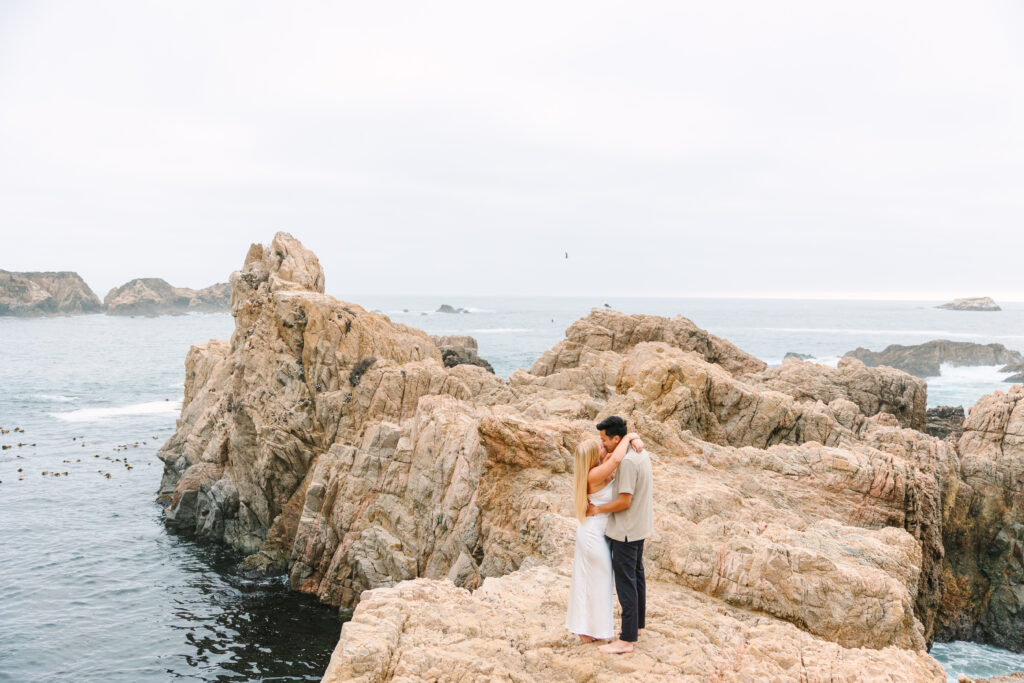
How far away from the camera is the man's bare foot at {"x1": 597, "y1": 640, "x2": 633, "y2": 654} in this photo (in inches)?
311

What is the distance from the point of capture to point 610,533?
26.7 ft

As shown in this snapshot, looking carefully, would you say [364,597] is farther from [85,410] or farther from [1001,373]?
[1001,373]

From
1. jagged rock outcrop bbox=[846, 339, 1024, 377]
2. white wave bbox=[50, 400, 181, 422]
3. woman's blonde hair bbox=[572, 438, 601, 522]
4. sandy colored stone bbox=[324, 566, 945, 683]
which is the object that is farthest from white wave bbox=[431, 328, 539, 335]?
woman's blonde hair bbox=[572, 438, 601, 522]

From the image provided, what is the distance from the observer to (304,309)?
33.1 metres

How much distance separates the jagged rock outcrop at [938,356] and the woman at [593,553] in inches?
3897

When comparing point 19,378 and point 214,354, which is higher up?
point 214,354

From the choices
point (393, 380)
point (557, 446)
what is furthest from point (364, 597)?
point (393, 380)

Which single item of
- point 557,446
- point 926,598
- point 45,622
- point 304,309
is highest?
point 304,309

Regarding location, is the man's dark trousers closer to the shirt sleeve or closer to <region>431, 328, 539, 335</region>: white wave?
the shirt sleeve

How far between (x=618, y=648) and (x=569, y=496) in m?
5.92

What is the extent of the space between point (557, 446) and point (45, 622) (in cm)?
2339

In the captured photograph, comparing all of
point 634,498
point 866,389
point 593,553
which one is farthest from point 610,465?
point 866,389

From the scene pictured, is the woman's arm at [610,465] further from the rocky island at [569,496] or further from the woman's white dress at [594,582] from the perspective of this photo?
the rocky island at [569,496]

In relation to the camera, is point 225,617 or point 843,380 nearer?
point 225,617
